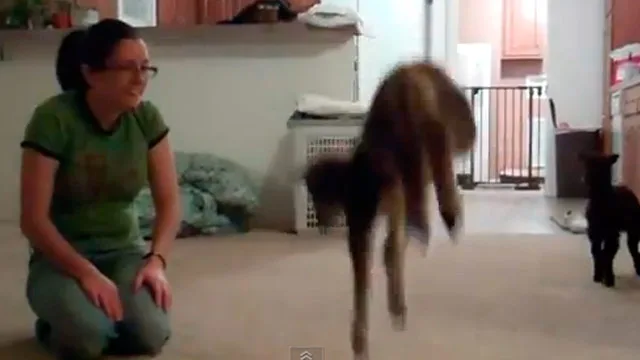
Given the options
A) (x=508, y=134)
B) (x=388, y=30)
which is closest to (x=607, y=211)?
(x=388, y=30)

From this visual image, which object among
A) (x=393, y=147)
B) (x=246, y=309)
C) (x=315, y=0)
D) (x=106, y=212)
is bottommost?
(x=246, y=309)

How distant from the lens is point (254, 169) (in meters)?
4.01

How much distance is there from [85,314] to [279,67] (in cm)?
243

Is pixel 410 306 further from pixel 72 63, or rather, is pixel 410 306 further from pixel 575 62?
pixel 575 62

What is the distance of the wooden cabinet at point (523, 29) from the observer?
8.91 meters

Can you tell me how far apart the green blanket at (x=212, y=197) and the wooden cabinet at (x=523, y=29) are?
569cm

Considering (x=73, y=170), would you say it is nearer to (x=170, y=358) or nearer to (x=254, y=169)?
(x=170, y=358)

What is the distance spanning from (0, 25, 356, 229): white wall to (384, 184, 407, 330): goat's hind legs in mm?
3230

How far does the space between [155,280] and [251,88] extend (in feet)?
7.77

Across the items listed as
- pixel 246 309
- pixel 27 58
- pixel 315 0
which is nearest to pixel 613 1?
pixel 315 0

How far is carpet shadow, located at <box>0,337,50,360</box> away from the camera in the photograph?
1.75 metres

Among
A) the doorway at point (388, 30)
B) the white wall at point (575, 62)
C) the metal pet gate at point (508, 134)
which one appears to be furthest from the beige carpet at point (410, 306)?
the metal pet gate at point (508, 134)

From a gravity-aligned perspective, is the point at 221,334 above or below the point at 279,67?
below

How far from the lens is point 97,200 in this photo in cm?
178
